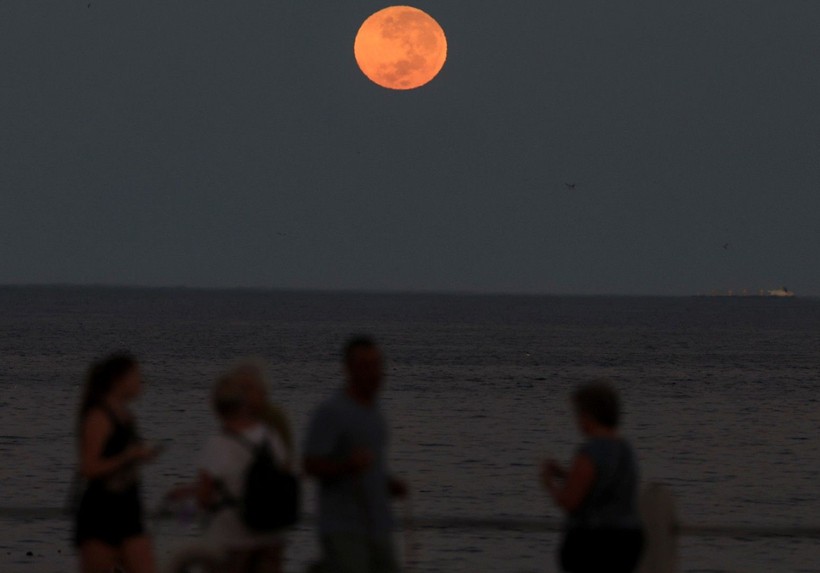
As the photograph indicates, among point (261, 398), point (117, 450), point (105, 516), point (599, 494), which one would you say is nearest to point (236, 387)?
point (261, 398)

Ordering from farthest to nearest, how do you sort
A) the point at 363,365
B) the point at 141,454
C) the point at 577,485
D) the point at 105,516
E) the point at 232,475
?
the point at 105,516 → the point at 141,454 → the point at 232,475 → the point at 363,365 → the point at 577,485

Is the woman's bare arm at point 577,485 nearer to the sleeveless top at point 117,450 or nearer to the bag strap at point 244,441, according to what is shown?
the bag strap at point 244,441

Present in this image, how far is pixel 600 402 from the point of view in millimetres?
5469

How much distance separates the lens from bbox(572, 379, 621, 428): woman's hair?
17.9 ft

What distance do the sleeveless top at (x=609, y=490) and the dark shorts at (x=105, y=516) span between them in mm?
2044

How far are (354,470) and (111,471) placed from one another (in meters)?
1.20

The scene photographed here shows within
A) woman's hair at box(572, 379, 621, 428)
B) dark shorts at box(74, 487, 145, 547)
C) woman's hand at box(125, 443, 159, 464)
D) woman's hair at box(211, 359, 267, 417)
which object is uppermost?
woman's hair at box(211, 359, 267, 417)

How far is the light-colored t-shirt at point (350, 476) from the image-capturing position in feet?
18.3

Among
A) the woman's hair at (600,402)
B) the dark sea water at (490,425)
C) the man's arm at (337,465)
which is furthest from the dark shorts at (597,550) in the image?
the dark sea water at (490,425)

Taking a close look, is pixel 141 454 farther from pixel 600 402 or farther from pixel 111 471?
pixel 600 402

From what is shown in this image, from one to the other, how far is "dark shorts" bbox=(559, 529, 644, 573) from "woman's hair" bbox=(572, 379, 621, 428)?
0.48m

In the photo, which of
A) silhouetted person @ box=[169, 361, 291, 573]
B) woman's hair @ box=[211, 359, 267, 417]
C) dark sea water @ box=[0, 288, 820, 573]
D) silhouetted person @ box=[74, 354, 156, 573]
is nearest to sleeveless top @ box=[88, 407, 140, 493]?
silhouetted person @ box=[74, 354, 156, 573]

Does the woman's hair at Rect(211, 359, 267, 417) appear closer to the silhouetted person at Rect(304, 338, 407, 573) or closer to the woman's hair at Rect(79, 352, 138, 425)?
the silhouetted person at Rect(304, 338, 407, 573)

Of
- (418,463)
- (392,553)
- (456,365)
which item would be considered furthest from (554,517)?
(456,365)
